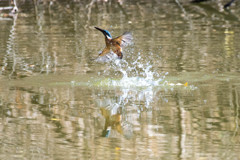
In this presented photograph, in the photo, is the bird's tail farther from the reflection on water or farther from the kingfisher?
the reflection on water

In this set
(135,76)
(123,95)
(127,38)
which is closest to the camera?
(127,38)

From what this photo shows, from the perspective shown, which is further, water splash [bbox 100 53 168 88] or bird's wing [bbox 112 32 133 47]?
water splash [bbox 100 53 168 88]

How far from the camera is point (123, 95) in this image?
8312 millimetres

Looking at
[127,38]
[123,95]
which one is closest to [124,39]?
[127,38]

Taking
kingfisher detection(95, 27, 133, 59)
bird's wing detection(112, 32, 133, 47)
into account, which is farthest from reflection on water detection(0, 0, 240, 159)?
bird's wing detection(112, 32, 133, 47)

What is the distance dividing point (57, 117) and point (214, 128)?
76.2 inches

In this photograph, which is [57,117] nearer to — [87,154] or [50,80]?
[87,154]

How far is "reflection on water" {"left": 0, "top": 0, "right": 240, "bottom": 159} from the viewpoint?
19.2 ft

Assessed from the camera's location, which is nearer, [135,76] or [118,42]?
[118,42]

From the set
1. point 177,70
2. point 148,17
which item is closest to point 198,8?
point 148,17

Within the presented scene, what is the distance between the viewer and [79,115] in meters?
7.14

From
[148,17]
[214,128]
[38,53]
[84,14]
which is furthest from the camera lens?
[84,14]

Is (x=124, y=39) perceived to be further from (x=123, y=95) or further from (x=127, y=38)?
(x=123, y=95)

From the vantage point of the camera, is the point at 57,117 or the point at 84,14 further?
the point at 84,14
